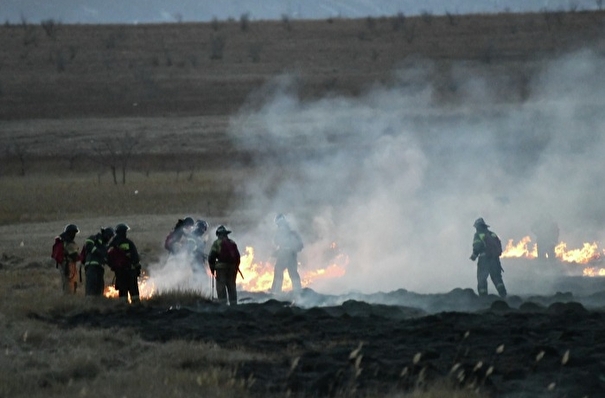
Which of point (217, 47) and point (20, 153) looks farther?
point (217, 47)

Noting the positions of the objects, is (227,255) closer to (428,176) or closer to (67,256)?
(67,256)

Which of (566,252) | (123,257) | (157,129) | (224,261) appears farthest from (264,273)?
(157,129)

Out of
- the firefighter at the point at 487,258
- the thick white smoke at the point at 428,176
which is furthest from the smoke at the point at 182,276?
the firefighter at the point at 487,258

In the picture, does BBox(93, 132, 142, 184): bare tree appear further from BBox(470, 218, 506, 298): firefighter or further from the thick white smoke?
BBox(470, 218, 506, 298): firefighter

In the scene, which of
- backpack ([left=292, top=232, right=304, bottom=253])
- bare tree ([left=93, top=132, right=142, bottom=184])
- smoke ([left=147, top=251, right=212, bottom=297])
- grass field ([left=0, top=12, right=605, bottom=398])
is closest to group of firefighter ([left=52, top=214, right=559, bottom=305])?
grass field ([left=0, top=12, right=605, bottom=398])

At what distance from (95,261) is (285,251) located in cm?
405

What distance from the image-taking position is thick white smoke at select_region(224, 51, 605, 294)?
94.2ft

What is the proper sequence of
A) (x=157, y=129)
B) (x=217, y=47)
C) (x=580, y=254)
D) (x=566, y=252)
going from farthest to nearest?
(x=217, y=47) < (x=157, y=129) < (x=566, y=252) < (x=580, y=254)

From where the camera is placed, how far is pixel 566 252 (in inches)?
1101

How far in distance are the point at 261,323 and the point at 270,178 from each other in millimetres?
23164

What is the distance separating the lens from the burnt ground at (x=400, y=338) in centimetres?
1355

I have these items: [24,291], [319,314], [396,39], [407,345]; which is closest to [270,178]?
[24,291]

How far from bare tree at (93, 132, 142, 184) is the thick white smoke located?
1099cm

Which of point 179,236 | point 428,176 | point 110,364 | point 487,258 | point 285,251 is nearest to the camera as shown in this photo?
point 110,364
